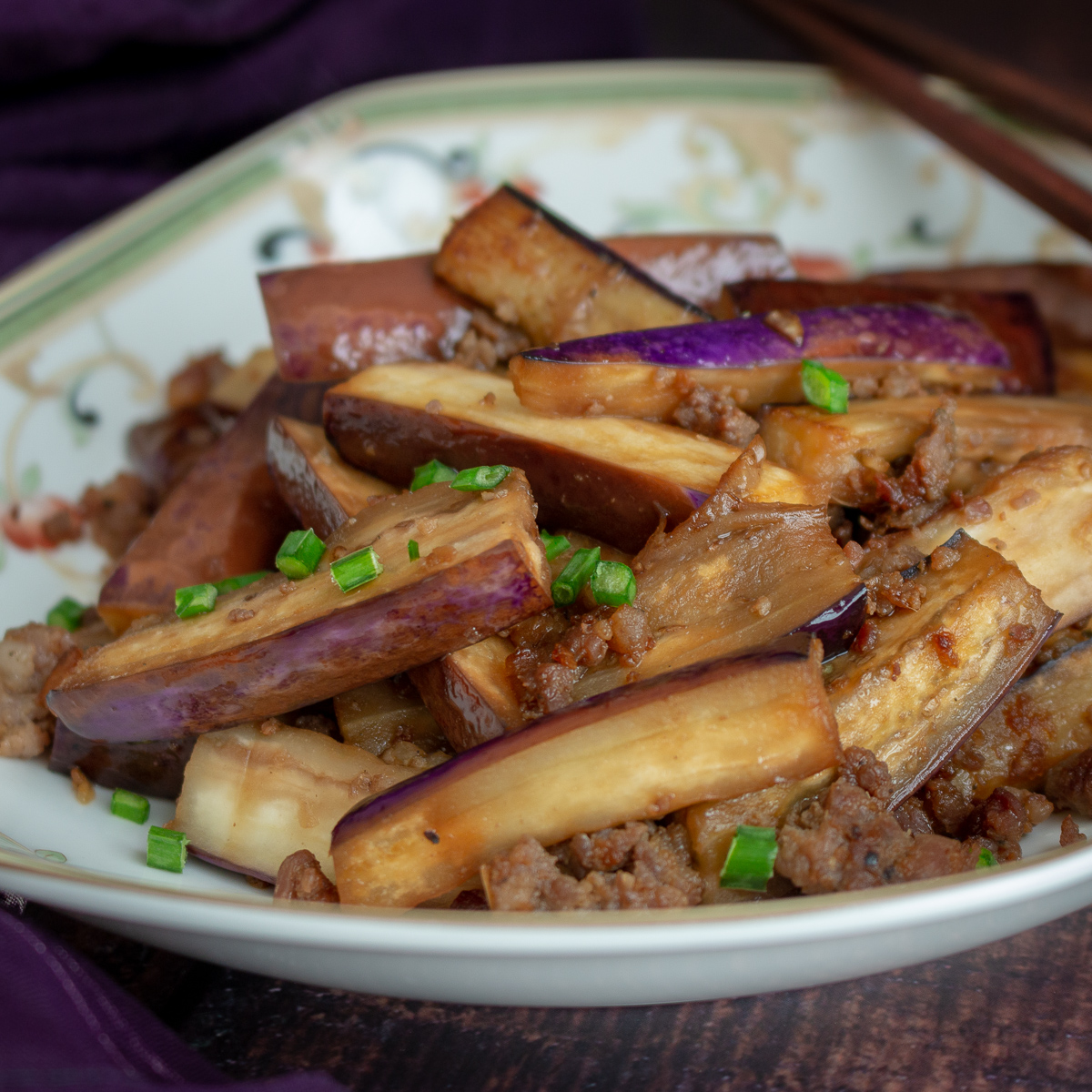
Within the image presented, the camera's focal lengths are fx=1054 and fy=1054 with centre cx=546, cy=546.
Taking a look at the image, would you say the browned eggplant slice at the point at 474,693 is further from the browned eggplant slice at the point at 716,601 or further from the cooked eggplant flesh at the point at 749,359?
the cooked eggplant flesh at the point at 749,359

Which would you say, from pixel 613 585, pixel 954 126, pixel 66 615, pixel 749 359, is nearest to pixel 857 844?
pixel 613 585

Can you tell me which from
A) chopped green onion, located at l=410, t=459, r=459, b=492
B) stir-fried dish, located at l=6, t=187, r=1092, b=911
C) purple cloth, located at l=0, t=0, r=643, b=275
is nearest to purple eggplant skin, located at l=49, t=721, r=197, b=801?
stir-fried dish, located at l=6, t=187, r=1092, b=911

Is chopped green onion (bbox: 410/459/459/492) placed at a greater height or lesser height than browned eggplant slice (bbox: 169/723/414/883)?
greater

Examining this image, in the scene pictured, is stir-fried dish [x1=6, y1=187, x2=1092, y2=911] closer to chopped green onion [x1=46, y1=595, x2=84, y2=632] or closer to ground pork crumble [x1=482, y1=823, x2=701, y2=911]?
ground pork crumble [x1=482, y1=823, x2=701, y2=911]

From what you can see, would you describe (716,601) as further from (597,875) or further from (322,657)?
(322,657)

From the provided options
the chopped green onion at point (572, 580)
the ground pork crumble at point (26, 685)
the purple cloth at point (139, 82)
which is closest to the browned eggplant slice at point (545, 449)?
the chopped green onion at point (572, 580)
